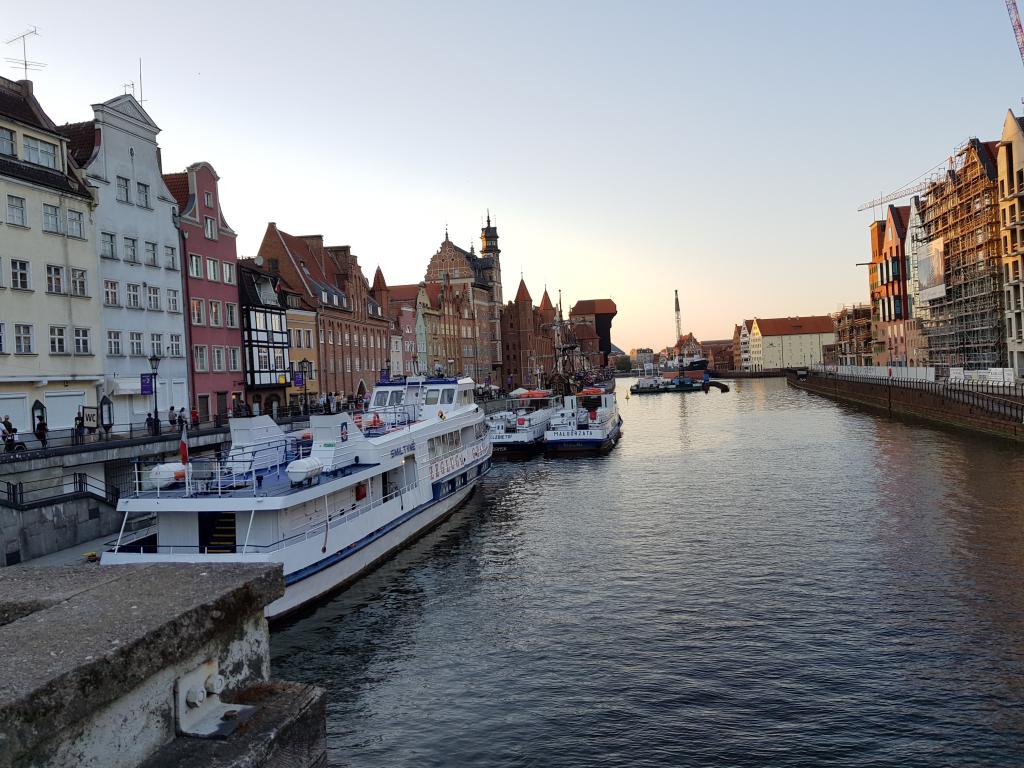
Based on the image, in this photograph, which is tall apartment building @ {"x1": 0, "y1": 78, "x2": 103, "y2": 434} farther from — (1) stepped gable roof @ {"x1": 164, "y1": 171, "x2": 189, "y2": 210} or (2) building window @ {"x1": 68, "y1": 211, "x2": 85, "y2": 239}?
(1) stepped gable roof @ {"x1": 164, "y1": 171, "x2": 189, "y2": 210}

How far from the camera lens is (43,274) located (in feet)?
118

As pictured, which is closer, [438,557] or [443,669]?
[443,669]

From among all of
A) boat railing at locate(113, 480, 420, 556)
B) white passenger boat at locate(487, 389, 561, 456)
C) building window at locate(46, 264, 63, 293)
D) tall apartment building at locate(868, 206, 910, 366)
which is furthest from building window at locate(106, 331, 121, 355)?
tall apartment building at locate(868, 206, 910, 366)

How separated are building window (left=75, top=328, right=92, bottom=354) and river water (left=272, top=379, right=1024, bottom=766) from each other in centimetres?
1968

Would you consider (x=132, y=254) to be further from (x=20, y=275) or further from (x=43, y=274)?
(x=20, y=275)

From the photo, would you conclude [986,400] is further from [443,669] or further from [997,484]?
[443,669]

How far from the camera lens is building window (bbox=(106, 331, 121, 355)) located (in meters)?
40.6

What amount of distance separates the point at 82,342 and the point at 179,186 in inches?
586

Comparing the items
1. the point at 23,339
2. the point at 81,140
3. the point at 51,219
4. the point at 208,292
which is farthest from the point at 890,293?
the point at 23,339

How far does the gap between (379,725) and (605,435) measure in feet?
156

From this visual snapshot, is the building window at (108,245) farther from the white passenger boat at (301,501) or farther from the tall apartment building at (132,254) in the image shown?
the white passenger boat at (301,501)

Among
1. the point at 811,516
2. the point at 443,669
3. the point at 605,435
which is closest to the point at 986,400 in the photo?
the point at 605,435

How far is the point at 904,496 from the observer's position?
35094mm

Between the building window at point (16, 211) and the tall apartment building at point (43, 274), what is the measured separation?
4cm
